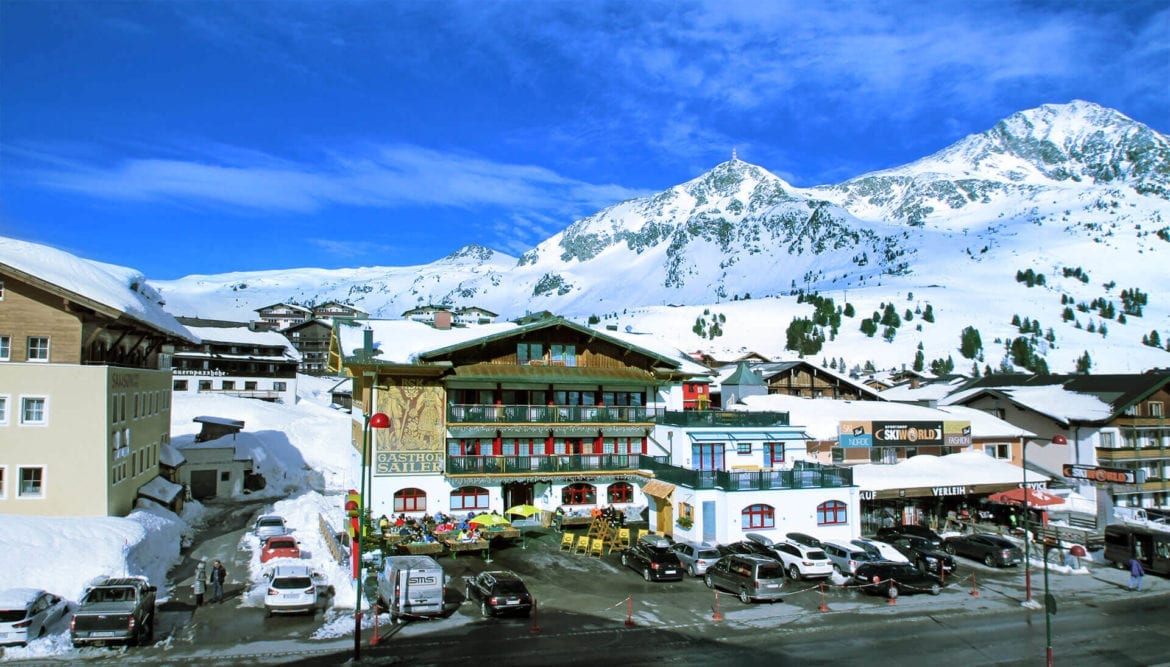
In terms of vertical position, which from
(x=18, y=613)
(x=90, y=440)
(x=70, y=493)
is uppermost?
(x=90, y=440)

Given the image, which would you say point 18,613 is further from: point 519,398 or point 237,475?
point 237,475

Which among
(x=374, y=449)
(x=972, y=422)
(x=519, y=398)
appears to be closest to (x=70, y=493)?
(x=374, y=449)

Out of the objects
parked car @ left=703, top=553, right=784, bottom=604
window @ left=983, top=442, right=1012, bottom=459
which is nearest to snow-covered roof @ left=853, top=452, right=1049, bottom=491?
window @ left=983, top=442, right=1012, bottom=459

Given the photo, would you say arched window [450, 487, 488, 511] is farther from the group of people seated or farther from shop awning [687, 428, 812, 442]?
shop awning [687, 428, 812, 442]

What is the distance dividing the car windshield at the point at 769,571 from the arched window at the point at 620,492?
17.7 m

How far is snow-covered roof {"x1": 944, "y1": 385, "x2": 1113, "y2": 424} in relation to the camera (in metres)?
59.4

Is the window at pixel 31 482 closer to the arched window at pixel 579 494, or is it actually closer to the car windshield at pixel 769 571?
the arched window at pixel 579 494

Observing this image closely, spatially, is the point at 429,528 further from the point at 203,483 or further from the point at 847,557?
the point at 203,483

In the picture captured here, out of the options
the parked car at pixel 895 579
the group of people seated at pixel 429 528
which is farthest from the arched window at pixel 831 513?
the group of people seated at pixel 429 528

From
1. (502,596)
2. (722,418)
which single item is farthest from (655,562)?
(722,418)

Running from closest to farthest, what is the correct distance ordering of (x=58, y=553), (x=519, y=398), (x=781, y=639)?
(x=781, y=639), (x=58, y=553), (x=519, y=398)

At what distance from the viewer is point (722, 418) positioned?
46.7 meters

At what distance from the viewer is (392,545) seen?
35406mm

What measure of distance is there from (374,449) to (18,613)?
2060cm
